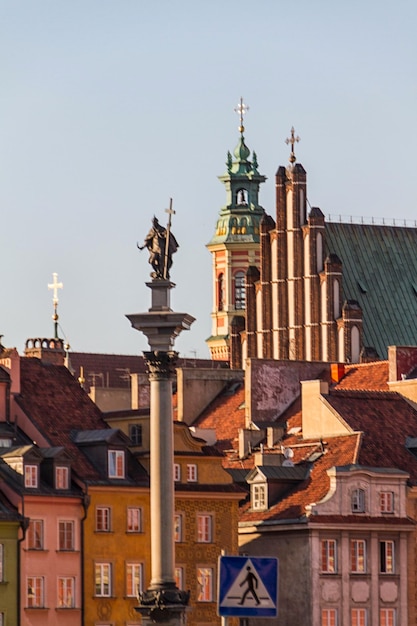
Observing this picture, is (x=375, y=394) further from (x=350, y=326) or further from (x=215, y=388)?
(x=350, y=326)

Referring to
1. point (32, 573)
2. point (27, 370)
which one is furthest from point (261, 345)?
point (32, 573)

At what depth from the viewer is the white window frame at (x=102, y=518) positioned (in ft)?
300

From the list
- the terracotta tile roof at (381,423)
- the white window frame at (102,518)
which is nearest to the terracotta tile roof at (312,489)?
the terracotta tile roof at (381,423)

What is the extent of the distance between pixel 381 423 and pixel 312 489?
316 inches

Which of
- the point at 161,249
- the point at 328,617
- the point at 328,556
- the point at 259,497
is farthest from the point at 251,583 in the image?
the point at 259,497

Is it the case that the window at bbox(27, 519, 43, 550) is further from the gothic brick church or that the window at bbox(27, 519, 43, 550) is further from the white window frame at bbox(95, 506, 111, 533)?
the gothic brick church

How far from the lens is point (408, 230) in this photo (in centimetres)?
15200

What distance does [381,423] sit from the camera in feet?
340

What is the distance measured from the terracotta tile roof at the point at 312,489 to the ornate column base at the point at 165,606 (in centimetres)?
3026

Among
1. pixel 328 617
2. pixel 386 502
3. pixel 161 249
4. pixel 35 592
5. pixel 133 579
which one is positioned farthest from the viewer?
pixel 386 502

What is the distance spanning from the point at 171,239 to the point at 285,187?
76.6 metres

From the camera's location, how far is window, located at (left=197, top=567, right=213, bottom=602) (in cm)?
9319

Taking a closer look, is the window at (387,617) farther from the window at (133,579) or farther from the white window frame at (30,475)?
the white window frame at (30,475)

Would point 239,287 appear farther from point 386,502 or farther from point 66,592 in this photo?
point 66,592
